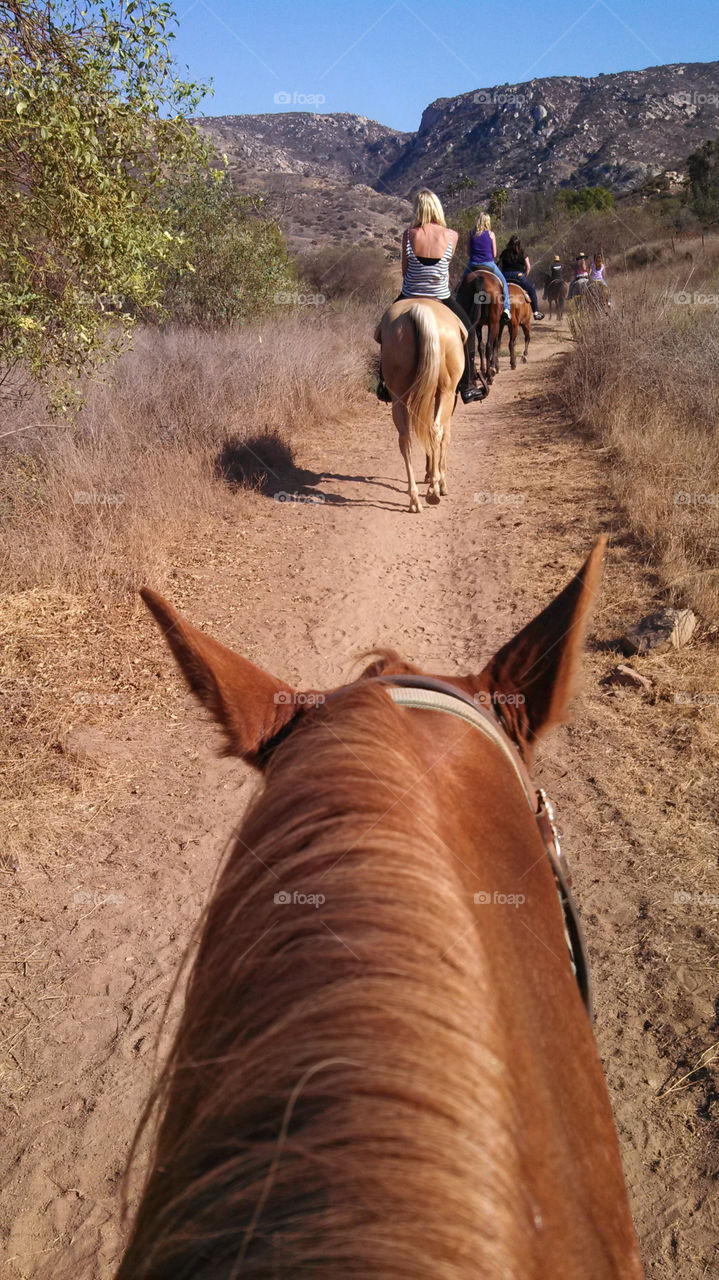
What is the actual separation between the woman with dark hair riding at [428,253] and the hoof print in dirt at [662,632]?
16.2 ft

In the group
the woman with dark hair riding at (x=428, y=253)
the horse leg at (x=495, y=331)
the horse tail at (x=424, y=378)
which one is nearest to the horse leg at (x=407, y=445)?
the horse tail at (x=424, y=378)

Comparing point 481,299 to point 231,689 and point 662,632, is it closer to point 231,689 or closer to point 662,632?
point 662,632

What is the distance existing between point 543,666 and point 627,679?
11.8ft

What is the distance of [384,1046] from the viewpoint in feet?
2.16

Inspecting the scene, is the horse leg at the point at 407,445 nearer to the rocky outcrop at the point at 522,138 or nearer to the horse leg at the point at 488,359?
the horse leg at the point at 488,359

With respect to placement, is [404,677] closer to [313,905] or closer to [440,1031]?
[313,905]

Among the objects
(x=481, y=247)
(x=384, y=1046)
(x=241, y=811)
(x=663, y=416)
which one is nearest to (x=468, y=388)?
(x=663, y=416)

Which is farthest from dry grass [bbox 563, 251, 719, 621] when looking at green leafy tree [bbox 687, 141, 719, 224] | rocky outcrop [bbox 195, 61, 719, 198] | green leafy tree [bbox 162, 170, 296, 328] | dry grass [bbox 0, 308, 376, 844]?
rocky outcrop [bbox 195, 61, 719, 198]

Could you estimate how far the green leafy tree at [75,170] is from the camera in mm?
4406

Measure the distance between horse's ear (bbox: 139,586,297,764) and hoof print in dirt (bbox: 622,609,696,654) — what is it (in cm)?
410

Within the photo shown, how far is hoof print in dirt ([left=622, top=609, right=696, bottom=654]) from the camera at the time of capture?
4910 millimetres

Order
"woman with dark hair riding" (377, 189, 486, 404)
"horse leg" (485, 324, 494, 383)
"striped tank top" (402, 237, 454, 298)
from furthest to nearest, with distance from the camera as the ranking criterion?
"horse leg" (485, 324, 494, 383) → "striped tank top" (402, 237, 454, 298) → "woman with dark hair riding" (377, 189, 486, 404)

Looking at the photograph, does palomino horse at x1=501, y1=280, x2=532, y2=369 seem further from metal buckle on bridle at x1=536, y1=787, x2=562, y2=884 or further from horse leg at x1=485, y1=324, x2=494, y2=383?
metal buckle on bridle at x1=536, y1=787, x2=562, y2=884

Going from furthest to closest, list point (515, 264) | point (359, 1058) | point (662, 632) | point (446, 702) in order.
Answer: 1. point (515, 264)
2. point (662, 632)
3. point (446, 702)
4. point (359, 1058)
